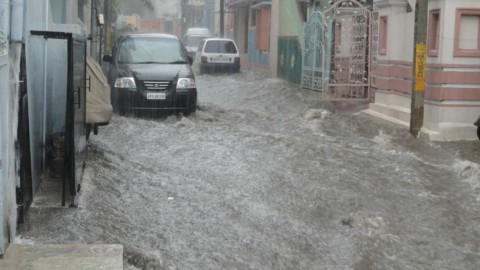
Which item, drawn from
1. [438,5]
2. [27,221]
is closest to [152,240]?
[27,221]

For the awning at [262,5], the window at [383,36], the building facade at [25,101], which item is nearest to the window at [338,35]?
the window at [383,36]

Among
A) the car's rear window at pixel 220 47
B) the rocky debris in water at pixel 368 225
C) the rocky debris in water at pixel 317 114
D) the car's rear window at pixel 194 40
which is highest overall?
the car's rear window at pixel 194 40

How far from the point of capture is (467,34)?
436 inches

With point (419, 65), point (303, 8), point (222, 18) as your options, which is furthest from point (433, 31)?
point (222, 18)

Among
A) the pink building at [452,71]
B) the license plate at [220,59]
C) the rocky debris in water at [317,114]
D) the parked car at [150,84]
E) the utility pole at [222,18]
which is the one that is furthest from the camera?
the utility pole at [222,18]

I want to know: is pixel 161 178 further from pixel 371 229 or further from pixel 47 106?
pixel 371 229

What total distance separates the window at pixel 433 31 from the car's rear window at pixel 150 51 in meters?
5.31

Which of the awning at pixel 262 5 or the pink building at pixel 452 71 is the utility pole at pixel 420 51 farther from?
the awning at pixel 262 5

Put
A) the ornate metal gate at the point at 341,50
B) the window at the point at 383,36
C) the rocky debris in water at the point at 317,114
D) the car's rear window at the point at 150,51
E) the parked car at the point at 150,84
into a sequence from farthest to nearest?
the ornate metal gate at the point at 341,50, the rocky debris in water at the point at 317,114, the car's rear window at the point at 150,51, the window at the point at 383,36, the parked car at the point at 150,84

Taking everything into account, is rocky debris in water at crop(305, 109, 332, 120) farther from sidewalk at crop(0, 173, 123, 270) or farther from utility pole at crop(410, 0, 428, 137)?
sidewalk at crop(0, 173, 123, 270)

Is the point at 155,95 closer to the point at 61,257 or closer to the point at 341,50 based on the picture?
the point at 341,50

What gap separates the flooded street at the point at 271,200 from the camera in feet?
19.9

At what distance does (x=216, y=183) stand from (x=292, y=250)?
2.51 m

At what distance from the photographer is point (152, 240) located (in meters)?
6.11
